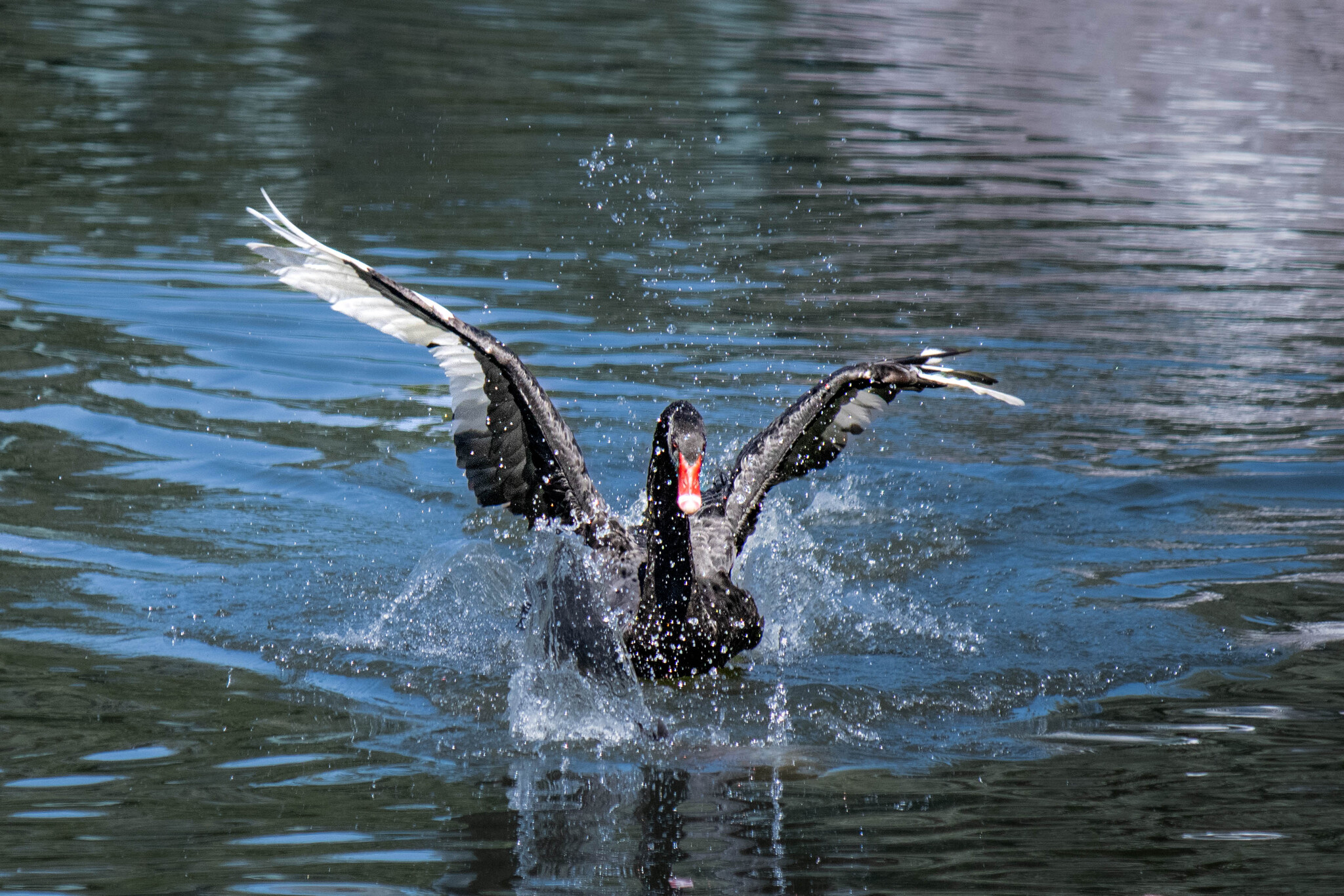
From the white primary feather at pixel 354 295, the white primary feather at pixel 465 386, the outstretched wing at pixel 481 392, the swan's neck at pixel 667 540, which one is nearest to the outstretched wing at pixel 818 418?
the outstretched wing at pixel 481 392

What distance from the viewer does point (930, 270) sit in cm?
1276

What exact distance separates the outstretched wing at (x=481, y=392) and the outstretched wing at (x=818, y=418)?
594 mm

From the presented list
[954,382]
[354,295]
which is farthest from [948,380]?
[354,295]

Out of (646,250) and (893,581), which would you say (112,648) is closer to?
(893,581)

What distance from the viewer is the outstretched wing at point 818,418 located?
20.9 ft

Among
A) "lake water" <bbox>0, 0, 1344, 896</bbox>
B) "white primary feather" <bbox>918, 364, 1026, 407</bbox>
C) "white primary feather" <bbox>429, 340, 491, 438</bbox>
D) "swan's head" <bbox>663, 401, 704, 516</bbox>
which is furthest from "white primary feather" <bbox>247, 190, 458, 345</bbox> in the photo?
"white primary feather" <bbox>918, 364, 1026, 407</bbox>

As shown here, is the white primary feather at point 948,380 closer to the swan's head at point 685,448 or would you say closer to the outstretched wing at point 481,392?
the swan's head at point 685,448

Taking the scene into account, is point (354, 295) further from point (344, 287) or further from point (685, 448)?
point (685, 448)

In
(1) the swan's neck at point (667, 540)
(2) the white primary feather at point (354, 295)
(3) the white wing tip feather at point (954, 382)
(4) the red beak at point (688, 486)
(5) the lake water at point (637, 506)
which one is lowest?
(5) the lake water at point (637, 506)

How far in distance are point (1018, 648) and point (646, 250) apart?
24.1 ft

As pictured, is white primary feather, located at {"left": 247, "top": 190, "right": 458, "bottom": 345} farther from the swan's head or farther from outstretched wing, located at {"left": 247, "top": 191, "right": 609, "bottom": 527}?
the swan's head

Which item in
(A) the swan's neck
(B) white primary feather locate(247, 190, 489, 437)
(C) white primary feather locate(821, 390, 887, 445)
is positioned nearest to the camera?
(B) white primary feather locate(247, 190, 489, 437)

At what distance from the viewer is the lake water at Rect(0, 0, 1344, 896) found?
4.61 m

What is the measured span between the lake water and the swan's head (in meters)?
0.78
